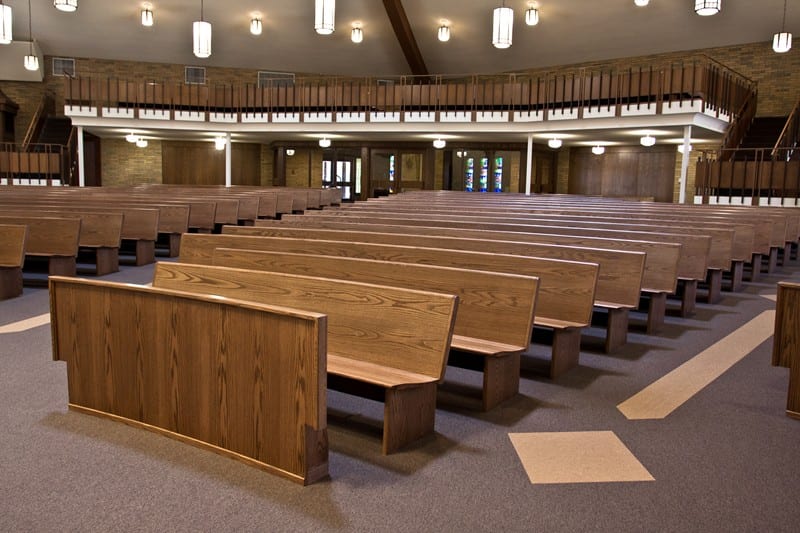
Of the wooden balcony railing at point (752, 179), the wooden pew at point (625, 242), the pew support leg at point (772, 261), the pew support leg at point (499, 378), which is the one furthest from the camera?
the wooden balcony railing at point (752, 179)

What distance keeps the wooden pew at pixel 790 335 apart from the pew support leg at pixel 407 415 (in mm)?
1515

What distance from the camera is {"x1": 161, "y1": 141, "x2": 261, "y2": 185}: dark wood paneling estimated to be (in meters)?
19.8

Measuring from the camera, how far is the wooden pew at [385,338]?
2.48 m

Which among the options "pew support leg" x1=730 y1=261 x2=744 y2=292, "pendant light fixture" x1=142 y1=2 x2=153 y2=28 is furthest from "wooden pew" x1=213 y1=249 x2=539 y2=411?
"pendant light fixture" x1=142 y1=2 x2=153 y2=28

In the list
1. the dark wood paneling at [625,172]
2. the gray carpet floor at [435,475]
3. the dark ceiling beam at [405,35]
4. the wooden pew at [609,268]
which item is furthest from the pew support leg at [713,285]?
the dark ceiling beam at [405,35]

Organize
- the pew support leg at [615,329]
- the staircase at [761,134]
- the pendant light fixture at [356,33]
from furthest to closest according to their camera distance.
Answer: the pendant light fixture at [356,33], the staircase at [761,134], the pew support leg at [615,329]

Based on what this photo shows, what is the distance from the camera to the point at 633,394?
3213 mm

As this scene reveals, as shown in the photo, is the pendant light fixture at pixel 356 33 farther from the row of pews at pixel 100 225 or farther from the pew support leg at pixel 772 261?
the pew support leg at pixel 772 261

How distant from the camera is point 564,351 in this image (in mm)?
3502

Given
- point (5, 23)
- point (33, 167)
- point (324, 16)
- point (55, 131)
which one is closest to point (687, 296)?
point (324, 16)

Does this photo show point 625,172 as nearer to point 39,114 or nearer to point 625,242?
point 625,242

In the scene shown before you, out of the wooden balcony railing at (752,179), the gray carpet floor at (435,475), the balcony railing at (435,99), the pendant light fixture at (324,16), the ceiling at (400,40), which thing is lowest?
the gray carpet floor at (435,475)

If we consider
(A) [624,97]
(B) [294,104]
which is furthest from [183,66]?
(A) [624,97]

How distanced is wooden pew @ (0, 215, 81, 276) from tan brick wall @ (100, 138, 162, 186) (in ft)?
47.1
